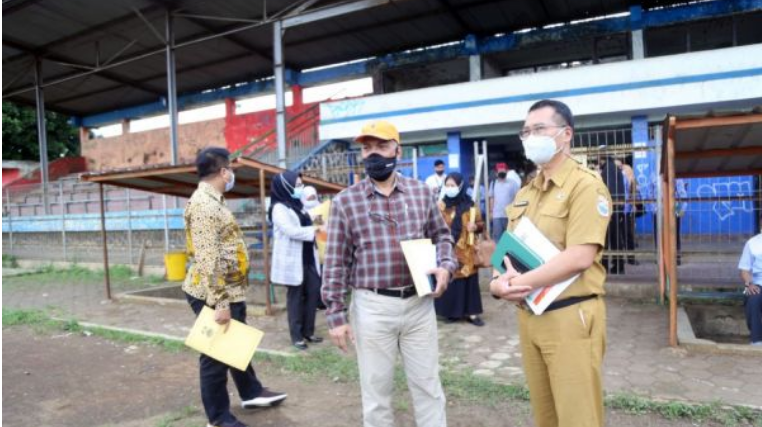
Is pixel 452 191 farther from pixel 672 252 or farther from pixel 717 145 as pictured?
pixel 717 145

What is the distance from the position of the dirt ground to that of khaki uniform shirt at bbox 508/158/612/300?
1.71m

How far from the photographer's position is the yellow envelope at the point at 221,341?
3.36m

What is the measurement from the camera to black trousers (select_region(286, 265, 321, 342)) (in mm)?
5375

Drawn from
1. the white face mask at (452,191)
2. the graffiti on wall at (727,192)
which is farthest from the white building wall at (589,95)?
the white face mask at (452,191)

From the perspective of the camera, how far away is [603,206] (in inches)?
84.3

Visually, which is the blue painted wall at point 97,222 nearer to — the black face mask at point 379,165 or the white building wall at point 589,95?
the white building wall at point 589,95

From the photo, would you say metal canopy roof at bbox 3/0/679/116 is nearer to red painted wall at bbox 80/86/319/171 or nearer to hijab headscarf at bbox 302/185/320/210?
red painted wall at bbox 80/86/319/171

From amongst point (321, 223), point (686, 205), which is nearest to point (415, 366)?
point (321, 223)

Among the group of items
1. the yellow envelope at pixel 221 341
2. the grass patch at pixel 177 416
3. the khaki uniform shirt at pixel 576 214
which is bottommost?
the grass patch at pixel 177 416

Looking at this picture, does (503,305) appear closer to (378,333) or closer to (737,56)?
(378,333)

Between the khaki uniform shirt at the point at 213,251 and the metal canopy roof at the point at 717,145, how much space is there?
3.70 meters

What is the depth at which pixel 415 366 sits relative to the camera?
271cm

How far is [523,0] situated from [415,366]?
1357cm

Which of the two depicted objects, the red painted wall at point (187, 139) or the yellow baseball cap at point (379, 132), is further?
the red painted wall at point (187, 139)
